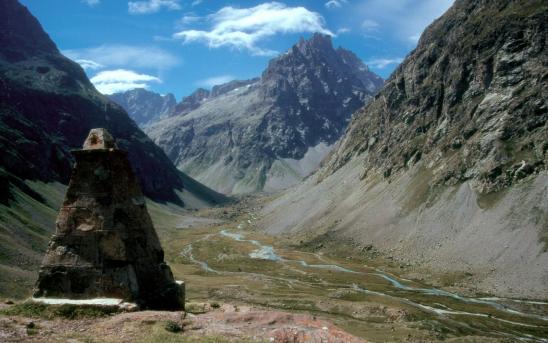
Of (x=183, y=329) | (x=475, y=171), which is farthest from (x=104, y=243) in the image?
(x=475, y=171)

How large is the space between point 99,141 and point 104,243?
6.25m

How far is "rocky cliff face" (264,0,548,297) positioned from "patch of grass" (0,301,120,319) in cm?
8588

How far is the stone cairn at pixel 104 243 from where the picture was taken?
932 inches

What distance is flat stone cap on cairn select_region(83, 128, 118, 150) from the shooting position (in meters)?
26.1

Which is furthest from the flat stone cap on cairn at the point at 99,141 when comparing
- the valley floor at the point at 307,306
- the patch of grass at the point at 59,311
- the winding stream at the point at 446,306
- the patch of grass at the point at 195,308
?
the winding stream at the point at 446,306

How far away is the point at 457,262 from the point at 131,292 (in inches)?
3872

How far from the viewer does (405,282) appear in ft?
330

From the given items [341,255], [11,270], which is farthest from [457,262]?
[11,270]

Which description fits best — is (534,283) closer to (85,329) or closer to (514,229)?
(514,229)

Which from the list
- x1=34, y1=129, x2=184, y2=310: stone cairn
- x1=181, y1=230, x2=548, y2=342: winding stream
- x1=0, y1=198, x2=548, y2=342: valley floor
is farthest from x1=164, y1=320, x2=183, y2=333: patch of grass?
x1=181, y1=230, x2=548, y2=342: winding stream

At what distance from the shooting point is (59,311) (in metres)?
22.0

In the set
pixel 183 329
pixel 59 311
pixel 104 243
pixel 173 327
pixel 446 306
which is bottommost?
pixel 446 306

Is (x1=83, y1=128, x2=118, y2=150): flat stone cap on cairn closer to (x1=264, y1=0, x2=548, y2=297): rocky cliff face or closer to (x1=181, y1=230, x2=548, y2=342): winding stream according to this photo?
(x1=181, y1=230, x2=548, y2=342): winding stream

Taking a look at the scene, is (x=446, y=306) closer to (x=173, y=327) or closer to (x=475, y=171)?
(x=475, y=171)
